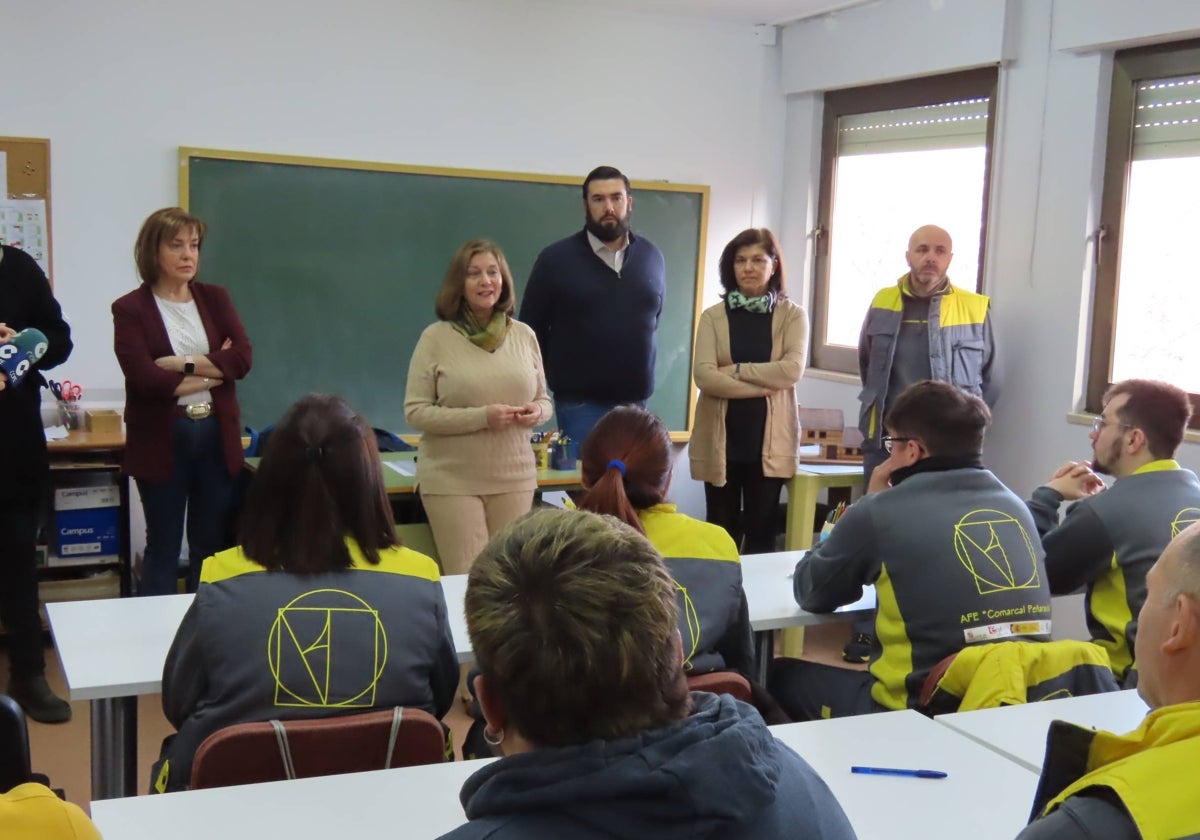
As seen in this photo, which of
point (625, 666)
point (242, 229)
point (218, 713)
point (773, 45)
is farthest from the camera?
point (773, 45)

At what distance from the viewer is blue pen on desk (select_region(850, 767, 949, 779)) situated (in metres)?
1.81

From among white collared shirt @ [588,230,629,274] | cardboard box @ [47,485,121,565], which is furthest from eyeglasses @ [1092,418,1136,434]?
cardboard box @ [47,485,121,565]

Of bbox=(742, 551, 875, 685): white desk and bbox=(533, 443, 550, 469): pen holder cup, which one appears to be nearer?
bbox=(742, 551, 875, 685): white desk

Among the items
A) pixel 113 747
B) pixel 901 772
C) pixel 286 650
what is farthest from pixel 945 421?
pixel 113 747

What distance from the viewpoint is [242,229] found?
5.00m

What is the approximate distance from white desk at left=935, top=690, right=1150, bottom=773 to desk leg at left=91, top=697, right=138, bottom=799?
61.1 inches

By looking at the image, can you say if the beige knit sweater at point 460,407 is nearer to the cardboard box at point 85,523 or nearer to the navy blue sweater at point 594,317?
the navy blue sweater at point 594,317

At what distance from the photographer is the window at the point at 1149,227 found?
166 inches

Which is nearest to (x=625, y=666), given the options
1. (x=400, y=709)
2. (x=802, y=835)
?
(x=802, y=835)

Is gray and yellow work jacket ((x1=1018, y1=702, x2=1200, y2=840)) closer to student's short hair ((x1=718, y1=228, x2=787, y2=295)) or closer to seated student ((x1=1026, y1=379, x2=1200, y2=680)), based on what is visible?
seated student ((x1=1026, y1=379, x2=1200, y2=680))

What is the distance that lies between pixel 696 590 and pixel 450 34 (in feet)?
12.2

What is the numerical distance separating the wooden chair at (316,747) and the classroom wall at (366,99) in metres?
3.44

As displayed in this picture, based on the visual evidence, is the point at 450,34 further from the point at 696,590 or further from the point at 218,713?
the point at 218,713

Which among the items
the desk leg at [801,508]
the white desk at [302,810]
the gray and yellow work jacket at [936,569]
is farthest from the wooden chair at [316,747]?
the desk leg at [801,508]
